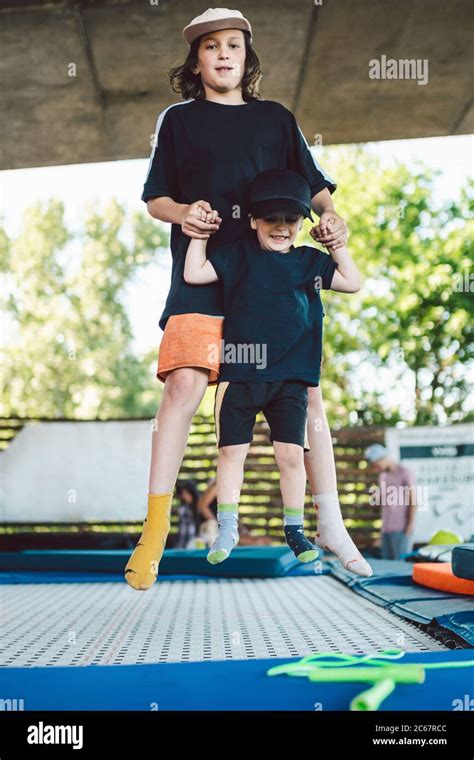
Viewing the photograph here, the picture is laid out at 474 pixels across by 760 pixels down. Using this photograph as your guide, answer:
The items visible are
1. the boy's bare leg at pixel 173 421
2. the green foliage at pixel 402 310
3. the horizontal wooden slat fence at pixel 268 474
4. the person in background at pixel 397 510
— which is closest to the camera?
the boy's bare leg at pixel 173 421

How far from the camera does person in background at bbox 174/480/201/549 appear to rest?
7.91 meters

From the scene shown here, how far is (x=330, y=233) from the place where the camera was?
2.41 meters

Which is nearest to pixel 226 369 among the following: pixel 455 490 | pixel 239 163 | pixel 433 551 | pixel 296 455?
pixel 296 455

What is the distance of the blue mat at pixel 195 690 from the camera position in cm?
189

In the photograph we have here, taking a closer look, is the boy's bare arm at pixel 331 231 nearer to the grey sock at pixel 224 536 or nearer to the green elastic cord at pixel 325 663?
the grey sock at pixel 224 536

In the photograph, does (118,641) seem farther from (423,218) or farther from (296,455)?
(423,218)

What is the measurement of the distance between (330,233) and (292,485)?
74 cm

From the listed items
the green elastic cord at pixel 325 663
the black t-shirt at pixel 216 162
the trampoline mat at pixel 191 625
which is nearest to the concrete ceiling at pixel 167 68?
the black t-shirt at pixel 216 162

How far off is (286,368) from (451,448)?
6576 mm

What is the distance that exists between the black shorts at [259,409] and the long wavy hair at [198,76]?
931 mm

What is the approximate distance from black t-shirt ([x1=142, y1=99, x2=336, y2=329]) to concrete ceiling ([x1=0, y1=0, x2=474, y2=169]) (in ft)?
3.77

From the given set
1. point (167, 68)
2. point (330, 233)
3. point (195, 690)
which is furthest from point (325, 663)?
point (167, 68)

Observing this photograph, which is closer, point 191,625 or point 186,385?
point 186,385

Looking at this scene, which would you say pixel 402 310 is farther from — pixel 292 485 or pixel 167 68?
pixel 292 485
